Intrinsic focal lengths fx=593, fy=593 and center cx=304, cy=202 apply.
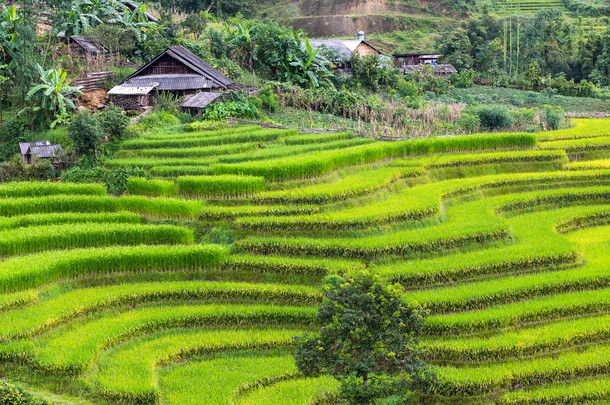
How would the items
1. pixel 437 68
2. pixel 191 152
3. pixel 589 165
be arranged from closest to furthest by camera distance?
1. pixel 191 152
2. pixel 589 165
3. pixel 437 68

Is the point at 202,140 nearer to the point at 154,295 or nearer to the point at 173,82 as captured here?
the point at 173,82

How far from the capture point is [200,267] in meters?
14.2

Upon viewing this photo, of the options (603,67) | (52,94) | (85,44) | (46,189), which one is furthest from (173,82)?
(603,67)

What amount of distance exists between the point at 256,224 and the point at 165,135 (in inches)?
294

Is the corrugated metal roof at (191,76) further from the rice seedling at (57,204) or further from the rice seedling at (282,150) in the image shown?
the rice seedling at (57,204)

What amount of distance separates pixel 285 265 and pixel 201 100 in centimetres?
1173

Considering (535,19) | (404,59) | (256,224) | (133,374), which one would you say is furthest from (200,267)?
(535,19)

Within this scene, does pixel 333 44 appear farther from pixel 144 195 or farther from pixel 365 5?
pixel 144 195

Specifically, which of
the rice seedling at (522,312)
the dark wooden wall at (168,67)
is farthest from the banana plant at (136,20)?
the rice seedling at (522,312)

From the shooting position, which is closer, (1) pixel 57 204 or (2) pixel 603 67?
(1) pixel 57 204

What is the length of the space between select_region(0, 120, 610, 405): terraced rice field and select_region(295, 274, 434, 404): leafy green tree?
1.23m

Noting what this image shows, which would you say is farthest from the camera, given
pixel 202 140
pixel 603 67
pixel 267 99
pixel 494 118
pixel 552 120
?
pixel 603 67

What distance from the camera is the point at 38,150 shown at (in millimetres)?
19641

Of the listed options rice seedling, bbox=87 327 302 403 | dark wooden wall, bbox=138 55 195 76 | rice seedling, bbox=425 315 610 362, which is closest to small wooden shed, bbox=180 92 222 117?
dark wooden wall, bbox=138 55 195 76
